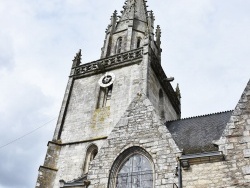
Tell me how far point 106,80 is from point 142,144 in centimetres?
829

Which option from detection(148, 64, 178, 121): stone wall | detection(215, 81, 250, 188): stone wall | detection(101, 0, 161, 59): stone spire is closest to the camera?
detection(215, 81, 250, 188): stone wall

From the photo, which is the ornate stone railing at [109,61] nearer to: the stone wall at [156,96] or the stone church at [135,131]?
the stone church at [135,131]

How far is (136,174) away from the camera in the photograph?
858cm

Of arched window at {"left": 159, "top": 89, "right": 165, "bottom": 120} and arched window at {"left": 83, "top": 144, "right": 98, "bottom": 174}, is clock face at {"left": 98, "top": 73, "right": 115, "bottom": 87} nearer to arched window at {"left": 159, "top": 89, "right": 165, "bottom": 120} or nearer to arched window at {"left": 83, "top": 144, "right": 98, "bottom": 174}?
arched window at {"left": 159, "top": 89, "right": 165, "bottom": 120}

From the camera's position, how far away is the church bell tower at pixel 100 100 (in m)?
14.2

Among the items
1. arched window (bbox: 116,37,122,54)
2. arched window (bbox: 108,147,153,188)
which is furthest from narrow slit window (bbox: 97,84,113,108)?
arched window (bbox: 108,147,153,188)

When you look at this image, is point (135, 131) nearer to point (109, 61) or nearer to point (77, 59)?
point (109, 61)

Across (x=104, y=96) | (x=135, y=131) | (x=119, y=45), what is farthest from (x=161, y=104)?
(x=135, y=131)

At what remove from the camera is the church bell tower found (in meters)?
14.2

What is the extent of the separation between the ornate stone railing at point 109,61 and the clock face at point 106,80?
57 centimetres

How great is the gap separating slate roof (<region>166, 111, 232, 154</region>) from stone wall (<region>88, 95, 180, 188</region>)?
95 centimetres

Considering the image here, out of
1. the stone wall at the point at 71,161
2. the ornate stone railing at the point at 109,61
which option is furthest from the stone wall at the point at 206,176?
the ornate stone railing at the point at 109,61

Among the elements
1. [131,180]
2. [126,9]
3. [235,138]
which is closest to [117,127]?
[131,180]

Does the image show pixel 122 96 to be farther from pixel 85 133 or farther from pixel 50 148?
pixel 50 148
